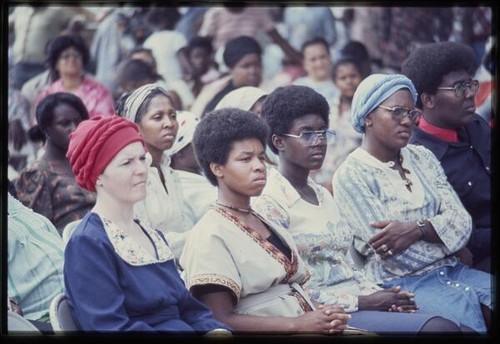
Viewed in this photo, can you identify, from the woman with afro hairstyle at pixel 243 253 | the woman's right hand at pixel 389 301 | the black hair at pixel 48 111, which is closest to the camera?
A: the woman with afro hairstyle at pixel 243 253

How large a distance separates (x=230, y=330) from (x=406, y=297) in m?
0.89

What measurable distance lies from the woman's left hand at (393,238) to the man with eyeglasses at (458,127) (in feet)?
1.06

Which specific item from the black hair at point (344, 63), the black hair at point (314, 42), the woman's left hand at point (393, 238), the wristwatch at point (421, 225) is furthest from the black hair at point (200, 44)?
the wristwatch at point (421, 225)

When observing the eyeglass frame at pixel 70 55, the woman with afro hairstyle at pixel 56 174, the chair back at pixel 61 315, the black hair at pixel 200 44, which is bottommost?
the chair back at pixel 61 315

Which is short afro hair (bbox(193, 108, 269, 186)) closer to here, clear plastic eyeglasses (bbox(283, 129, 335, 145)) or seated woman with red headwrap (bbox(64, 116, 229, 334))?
clear plastic eyeglasses (bbox(283, 129, 335, 145))

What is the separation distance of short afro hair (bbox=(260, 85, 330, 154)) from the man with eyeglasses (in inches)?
19.5

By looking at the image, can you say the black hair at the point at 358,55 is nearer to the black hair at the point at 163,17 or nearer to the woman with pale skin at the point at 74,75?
the black hair at the point at 163,17

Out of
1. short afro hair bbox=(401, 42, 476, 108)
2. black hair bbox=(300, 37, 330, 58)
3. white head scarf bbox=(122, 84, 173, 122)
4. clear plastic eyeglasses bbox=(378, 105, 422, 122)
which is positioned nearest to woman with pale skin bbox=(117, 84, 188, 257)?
white head scarf bbox=(122, 84, 173, 122)

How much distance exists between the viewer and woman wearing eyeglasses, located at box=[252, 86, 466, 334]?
5000 mm

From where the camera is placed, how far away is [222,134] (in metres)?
4.92

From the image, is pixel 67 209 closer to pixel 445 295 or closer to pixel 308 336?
pixel 308 336

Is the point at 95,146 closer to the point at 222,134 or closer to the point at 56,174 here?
the point at 222,134

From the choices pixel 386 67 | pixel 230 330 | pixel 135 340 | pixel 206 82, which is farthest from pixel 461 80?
pixel 135 340

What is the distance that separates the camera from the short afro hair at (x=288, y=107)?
16.8ft
